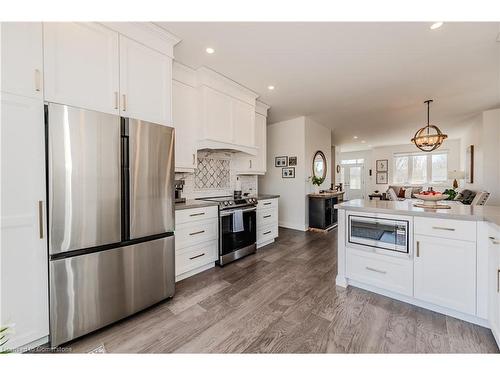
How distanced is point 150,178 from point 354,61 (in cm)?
275

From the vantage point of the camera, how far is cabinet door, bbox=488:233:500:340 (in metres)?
1.51

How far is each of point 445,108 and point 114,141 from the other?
19.8 feet

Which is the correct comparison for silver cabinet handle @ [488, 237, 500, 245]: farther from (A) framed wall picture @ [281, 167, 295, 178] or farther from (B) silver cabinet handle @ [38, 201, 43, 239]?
(A) framed wall picture @ [281, 167, 295, 178]

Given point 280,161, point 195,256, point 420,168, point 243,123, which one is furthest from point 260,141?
point 420,168

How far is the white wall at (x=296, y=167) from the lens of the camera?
502 centimetres

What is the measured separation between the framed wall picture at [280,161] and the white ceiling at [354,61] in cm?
119

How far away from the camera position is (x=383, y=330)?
5.65ft

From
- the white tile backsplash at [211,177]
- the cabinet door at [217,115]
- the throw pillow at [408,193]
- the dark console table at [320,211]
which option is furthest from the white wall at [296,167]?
the throw pillow at [408,193]

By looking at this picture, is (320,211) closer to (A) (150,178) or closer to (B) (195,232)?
(B) (195,232)

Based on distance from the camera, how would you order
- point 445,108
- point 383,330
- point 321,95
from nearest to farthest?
1. point 383,330
2. point 321,95
3. point 445,108

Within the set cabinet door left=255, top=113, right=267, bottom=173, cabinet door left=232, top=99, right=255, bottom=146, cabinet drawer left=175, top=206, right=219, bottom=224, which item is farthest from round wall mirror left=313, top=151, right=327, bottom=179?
cabinet drawer left=175, top=206, right=219, bottom=224
